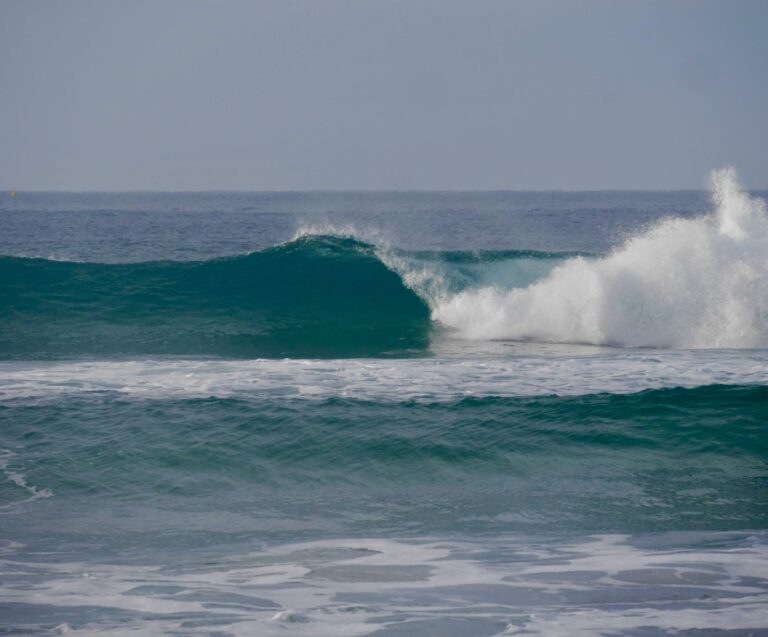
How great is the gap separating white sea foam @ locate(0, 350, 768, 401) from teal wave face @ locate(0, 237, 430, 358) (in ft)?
7.35

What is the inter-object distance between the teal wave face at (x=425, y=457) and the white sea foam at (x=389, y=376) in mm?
521

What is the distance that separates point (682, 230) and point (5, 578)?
14767 millimetres

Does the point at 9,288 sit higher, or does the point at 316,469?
the point at 9,288

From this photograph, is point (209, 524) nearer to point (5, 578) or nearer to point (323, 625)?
point (5, 578)

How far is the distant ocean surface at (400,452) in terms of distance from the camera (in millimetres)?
5938

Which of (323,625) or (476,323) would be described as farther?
(476,323)

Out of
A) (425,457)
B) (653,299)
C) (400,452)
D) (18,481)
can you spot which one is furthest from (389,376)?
(653,299)

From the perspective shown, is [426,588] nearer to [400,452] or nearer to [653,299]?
[400,452]

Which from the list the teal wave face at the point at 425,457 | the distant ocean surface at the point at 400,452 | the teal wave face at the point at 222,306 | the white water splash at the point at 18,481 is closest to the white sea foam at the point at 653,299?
the distant ocean surface at the point at 400,452

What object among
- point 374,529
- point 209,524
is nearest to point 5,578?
point 209,524

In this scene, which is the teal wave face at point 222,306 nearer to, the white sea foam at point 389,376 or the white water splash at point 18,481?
the white sea foam at point 389,376

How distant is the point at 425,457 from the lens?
968 centimetres

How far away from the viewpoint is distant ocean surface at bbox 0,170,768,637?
594 centimetres

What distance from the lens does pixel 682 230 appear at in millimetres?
18453
